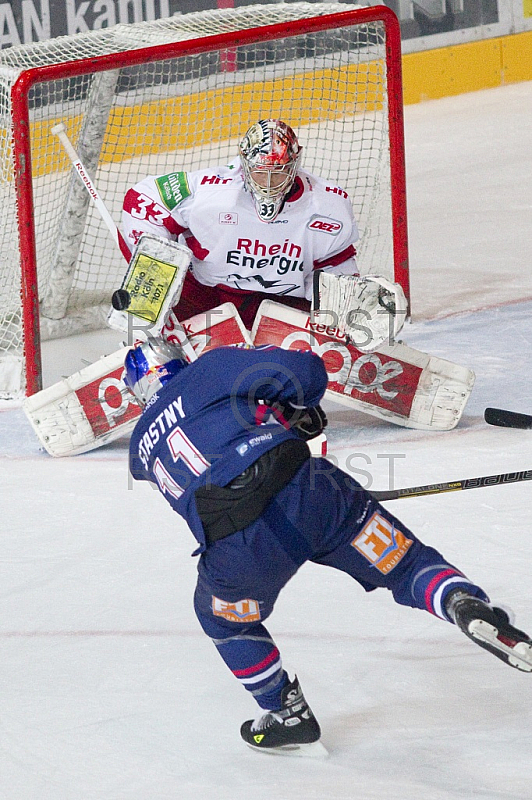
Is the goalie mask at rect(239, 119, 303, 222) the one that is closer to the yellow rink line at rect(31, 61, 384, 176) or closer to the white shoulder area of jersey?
the white shoulder area of jersey

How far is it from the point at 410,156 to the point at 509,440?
12.5ft

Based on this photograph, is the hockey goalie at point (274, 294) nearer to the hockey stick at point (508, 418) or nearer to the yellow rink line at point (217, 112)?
the hockey stick at point (508, 418)

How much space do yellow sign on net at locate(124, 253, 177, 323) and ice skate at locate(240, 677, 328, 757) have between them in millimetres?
1450

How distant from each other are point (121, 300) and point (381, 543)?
4.74ft

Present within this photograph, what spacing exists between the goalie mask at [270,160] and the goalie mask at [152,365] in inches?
53.7

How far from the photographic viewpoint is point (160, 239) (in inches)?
132

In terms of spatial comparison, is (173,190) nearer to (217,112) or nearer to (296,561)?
(296,561)

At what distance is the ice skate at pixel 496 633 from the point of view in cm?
181

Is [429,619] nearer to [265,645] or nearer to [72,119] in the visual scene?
[265,645]

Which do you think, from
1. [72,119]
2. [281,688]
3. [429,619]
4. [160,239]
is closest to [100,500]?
[160,239]

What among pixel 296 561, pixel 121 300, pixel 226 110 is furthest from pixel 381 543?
pixel 226 110

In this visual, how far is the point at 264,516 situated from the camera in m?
1.92

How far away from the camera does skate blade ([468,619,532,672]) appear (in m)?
1.81

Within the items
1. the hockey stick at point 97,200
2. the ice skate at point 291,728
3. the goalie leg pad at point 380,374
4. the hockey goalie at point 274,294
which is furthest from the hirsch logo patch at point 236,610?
the hockey stick at point 97,200
